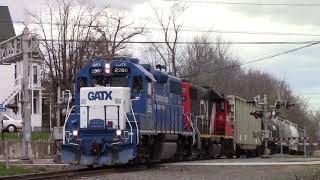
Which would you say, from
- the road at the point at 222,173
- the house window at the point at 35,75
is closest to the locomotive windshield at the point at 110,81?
the road at the point at 222,173

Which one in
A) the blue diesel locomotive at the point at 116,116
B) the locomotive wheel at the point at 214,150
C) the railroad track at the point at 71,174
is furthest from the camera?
the locomotive wheel at the point at 214,150

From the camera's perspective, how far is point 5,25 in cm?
7894

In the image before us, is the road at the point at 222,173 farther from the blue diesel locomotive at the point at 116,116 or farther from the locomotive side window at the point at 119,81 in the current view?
the locomotive side window at the point at 119,81

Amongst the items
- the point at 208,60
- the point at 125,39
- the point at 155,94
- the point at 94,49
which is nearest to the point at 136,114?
the point at 155,94

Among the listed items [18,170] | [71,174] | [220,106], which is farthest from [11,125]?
[71,174]

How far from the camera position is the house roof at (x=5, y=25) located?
254 ft

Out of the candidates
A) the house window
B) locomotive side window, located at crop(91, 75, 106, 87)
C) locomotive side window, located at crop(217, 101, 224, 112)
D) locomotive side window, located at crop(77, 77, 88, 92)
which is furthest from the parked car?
locomotive side window, located at crop(91, 75, 106, 87)

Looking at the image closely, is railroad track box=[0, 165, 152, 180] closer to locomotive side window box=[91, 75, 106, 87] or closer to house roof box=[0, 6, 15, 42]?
locomotive side window box=[91, 75, 106, 87]

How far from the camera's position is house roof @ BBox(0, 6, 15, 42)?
254ft

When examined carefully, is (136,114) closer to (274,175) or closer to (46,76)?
(274,175)

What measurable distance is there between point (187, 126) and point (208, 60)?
5278 cm

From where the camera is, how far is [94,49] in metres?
52.1

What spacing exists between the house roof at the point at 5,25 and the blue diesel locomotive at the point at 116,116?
5793 cm

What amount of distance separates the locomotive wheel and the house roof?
51526 millimetres
